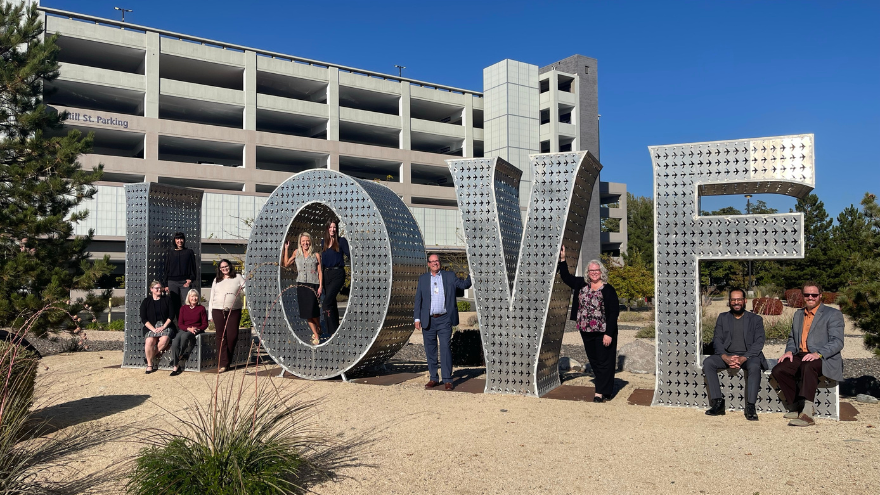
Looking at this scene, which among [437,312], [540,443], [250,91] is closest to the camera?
[540,443]

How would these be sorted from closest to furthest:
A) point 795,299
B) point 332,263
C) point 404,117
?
point 332,263
point 795,299
point 404,117

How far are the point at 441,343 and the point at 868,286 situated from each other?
5272mm

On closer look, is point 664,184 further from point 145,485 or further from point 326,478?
point 145,485

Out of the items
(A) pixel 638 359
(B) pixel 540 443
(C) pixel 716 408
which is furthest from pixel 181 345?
(C) pixel 716 408

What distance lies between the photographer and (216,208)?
35344mm

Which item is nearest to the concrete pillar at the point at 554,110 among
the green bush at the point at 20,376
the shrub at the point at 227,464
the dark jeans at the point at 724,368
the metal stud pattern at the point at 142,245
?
the metal stud pattern at the point at 142,245

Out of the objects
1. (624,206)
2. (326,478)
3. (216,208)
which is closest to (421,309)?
(326,478)

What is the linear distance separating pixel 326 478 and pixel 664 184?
534 cm

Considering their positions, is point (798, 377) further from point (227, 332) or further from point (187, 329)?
point (187, 329)

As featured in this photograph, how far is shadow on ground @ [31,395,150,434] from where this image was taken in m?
6.98

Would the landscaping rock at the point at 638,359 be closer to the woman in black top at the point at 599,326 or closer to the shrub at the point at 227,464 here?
the woman in black top at the point at 599,326

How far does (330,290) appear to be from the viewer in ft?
32.4

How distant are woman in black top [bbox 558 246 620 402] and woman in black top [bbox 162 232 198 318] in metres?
6.93

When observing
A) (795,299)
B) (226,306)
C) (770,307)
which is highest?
(226,306)
